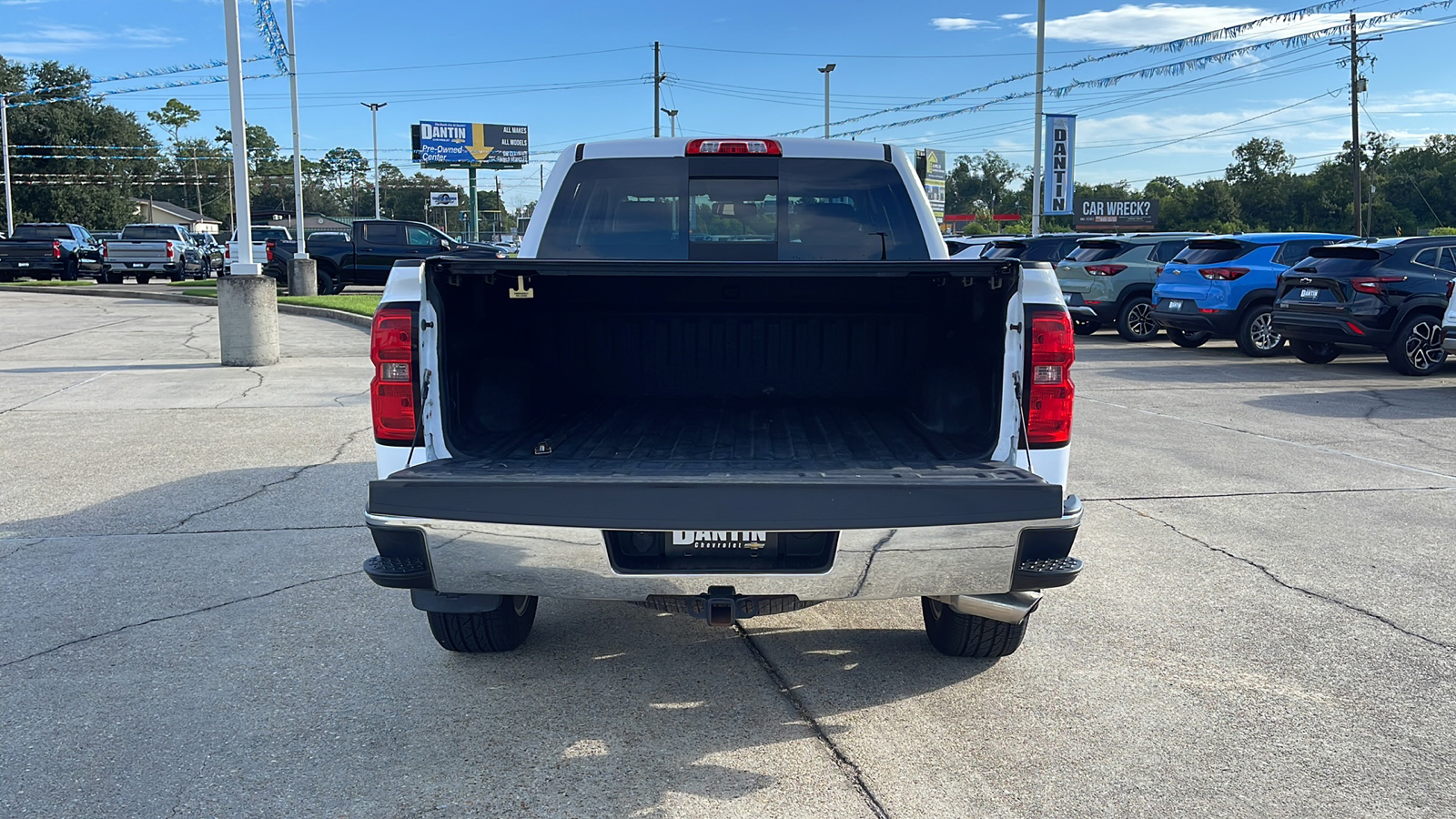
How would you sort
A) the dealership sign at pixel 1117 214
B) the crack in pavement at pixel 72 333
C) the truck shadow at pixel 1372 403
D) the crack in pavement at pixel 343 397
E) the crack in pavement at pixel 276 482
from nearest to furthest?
the crack in pavement at pixel 276 482
the truck shadow at pixel 1372 403
the crack in pavement at pixel 343 397
the crack in pavement at pixel 72 333
the dealership sign at pixel 1117 214

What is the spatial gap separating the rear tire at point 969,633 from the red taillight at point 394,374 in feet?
6.57

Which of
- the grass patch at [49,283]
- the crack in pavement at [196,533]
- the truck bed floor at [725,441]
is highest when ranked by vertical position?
the grass patch at [49,283]

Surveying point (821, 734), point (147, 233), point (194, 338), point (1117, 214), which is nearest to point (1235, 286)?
point (821, 734)

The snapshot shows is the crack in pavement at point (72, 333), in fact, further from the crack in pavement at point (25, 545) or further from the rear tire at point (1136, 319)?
the rear tire at point (1136, 319)

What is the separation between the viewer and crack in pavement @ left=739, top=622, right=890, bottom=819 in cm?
318

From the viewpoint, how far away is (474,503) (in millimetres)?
3236

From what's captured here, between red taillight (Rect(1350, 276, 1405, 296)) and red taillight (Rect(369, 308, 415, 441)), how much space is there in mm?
13350

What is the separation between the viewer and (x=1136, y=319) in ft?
63.7

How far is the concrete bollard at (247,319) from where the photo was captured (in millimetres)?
13578

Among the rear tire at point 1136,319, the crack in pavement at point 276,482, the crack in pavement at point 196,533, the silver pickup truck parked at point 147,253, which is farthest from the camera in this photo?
the silver pickup truck parked at point 147,253

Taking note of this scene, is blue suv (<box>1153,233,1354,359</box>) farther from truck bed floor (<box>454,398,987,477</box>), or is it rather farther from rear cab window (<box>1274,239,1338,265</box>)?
truck bed floor (<box>454,398,987,477</box>)

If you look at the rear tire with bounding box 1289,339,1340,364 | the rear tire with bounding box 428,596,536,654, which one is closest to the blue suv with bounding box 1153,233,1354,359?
the rear tire with bounding box 1289,339,1340,364

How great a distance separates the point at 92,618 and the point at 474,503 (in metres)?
2.55

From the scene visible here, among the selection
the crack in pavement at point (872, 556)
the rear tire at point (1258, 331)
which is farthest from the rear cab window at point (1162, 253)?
the crack in pavement at point (872, 556)
